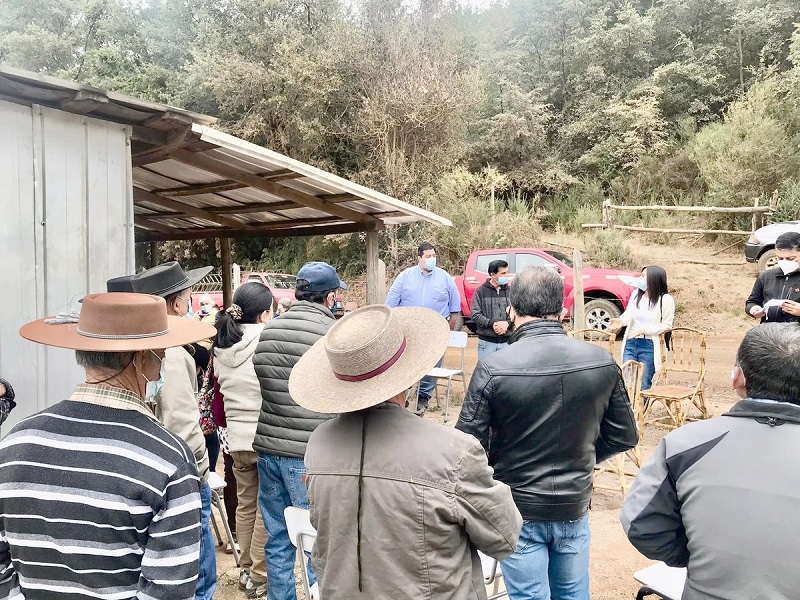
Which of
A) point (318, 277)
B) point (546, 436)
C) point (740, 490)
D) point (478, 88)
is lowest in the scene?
point (546, 436)

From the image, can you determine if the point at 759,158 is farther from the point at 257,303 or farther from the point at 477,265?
the point at 257,303

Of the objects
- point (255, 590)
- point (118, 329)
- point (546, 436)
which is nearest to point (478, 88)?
point (255, 590)

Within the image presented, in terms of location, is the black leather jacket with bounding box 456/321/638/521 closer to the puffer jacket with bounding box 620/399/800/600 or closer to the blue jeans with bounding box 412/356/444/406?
the puffer jacket with bounding box 620/399/800/600

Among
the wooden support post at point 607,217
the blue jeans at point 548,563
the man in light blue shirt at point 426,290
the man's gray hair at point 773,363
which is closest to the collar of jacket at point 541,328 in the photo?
the blue jeans at point 548,563

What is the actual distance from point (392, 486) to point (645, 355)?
547cm

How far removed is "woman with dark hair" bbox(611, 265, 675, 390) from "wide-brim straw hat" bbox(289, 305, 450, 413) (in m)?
4.88

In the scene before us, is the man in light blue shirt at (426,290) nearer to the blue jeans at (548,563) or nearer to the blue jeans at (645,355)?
the blue jeans at (645,355)

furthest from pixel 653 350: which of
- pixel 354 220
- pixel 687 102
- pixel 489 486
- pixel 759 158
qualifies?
pixel 687 102

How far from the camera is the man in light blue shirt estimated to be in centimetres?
711

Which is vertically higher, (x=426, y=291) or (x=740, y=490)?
(x=426, y=291)

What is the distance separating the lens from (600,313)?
1154 cm

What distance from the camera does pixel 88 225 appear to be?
3496 millimetres

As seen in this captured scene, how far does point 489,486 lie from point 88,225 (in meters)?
3.00

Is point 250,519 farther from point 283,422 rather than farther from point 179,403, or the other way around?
point 179,403
